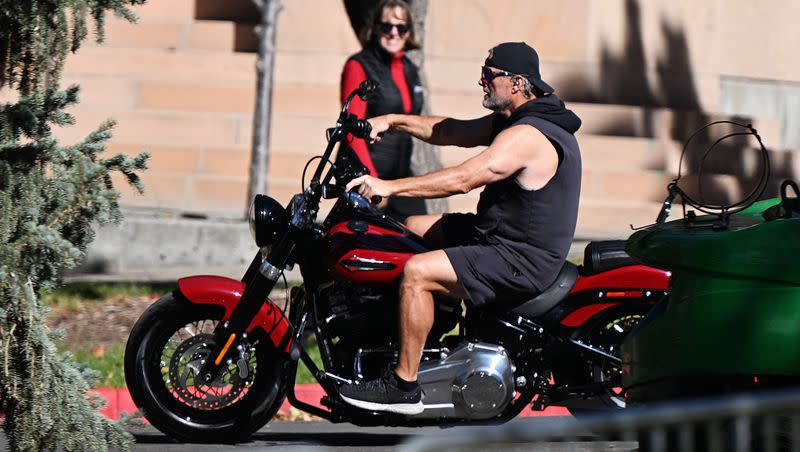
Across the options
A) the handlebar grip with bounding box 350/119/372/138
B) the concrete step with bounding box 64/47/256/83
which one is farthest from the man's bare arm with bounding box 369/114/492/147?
the concrete step with bounding box 64/47/256/83

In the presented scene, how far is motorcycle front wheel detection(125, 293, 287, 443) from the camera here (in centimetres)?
607

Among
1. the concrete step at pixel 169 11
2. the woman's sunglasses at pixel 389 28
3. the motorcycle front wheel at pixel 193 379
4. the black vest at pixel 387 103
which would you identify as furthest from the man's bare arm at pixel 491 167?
the concrete step at pixel 169 11

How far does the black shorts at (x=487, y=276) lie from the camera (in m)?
5.86

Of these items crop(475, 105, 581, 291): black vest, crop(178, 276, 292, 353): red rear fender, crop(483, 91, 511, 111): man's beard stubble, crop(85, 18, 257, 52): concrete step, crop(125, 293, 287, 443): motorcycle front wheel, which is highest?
crop(85, 18, 257, 52): concrete step

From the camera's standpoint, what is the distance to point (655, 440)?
322 cm

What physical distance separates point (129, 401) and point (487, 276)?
254 cm

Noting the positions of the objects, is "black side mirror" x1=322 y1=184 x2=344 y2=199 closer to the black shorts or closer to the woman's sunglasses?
the black shorts

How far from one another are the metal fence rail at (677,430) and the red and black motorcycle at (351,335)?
242 cm

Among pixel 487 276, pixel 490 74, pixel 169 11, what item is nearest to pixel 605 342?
pixel 487 276

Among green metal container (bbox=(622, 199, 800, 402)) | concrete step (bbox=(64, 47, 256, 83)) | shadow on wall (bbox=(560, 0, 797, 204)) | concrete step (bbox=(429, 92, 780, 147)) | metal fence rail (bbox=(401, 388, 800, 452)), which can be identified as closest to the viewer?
metal fence rail (bbox=(401, 388, 800, 452))

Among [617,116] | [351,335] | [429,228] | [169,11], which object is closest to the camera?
[351,335]

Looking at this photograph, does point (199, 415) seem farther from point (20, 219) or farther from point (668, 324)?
point (668, 324)

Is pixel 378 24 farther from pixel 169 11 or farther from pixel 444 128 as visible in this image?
pixel 169 11

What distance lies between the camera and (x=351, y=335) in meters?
6.01
